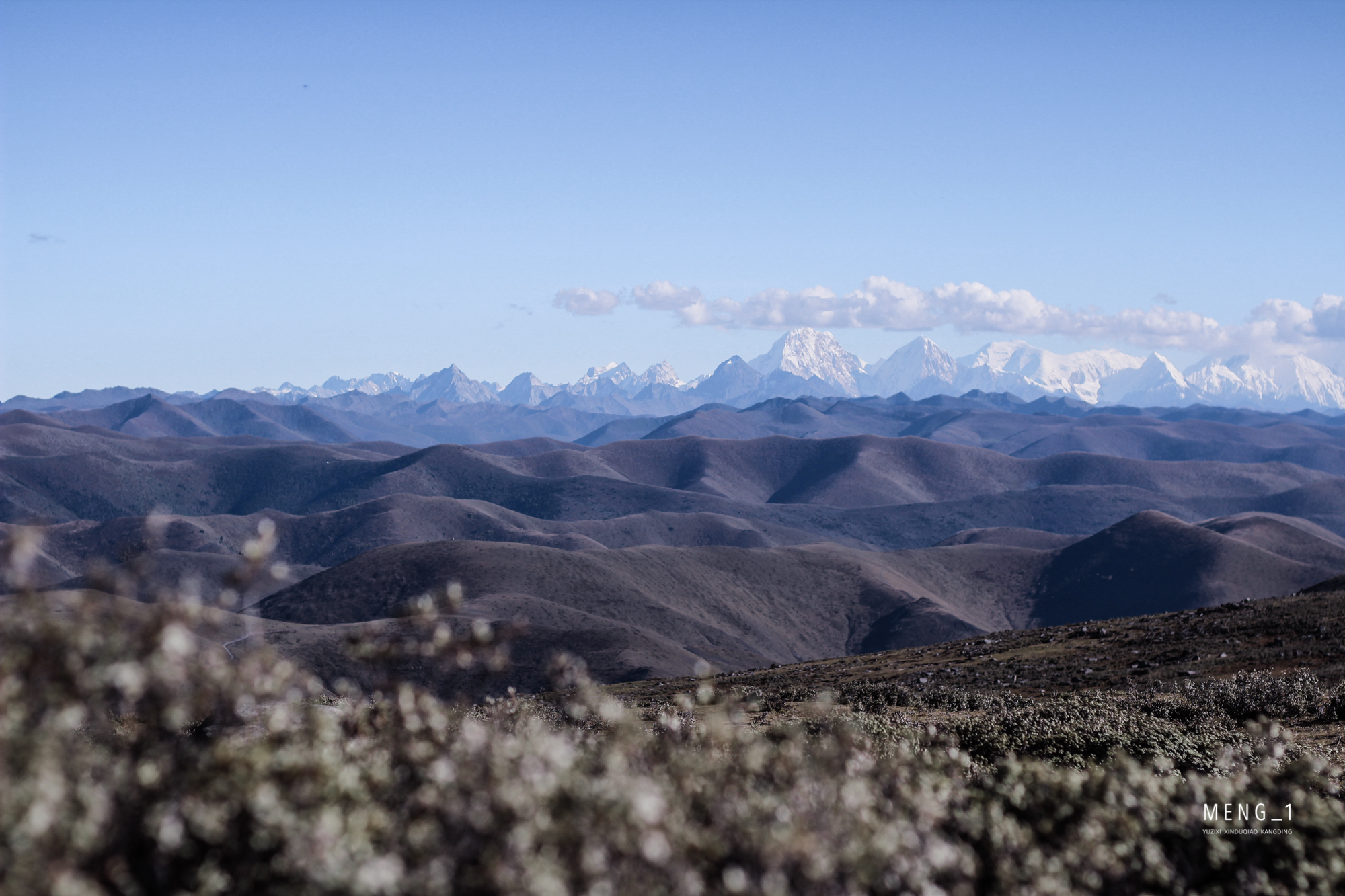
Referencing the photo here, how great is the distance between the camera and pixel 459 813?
18.9ft

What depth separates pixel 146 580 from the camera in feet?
20.6

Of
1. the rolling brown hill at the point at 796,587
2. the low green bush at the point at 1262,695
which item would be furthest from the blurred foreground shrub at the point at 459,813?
the rolling brown hill at the point at 796,587

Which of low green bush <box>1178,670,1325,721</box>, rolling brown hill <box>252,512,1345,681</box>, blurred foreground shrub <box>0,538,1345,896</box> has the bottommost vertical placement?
rolling brown hill <box>252,512,1345,681</box>

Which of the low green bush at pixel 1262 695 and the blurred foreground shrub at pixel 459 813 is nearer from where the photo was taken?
the blurred foreground shrub at pixel 459 813

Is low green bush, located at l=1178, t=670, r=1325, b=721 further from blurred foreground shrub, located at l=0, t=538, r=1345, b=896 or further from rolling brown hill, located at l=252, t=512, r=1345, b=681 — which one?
rolling brown hill, located at l=252, t=512, r=1345, b=681

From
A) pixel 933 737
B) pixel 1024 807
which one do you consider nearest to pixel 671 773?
pixel 1024 807

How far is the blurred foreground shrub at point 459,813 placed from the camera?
5.32 m

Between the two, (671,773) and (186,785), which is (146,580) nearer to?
(186,785)

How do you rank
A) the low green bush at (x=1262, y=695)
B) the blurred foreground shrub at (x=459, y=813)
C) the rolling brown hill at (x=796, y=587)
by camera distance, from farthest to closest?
the rolling brown hill at (x=796, y=587), the low green bush at (x=1262, y=695), the blurred foreground shrub at (x=459, y=813)

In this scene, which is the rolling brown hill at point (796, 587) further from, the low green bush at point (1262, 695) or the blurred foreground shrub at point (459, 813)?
the blurred foreground shrub at point (459, 813)

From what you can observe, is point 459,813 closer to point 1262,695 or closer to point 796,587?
point 1262,695

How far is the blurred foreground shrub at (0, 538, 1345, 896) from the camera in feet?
17.4

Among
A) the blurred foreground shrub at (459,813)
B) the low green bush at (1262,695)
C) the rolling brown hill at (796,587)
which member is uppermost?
the blurred foreground shrub at (459,813)

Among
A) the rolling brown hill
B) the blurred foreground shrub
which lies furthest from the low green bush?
the rolling brown hill
